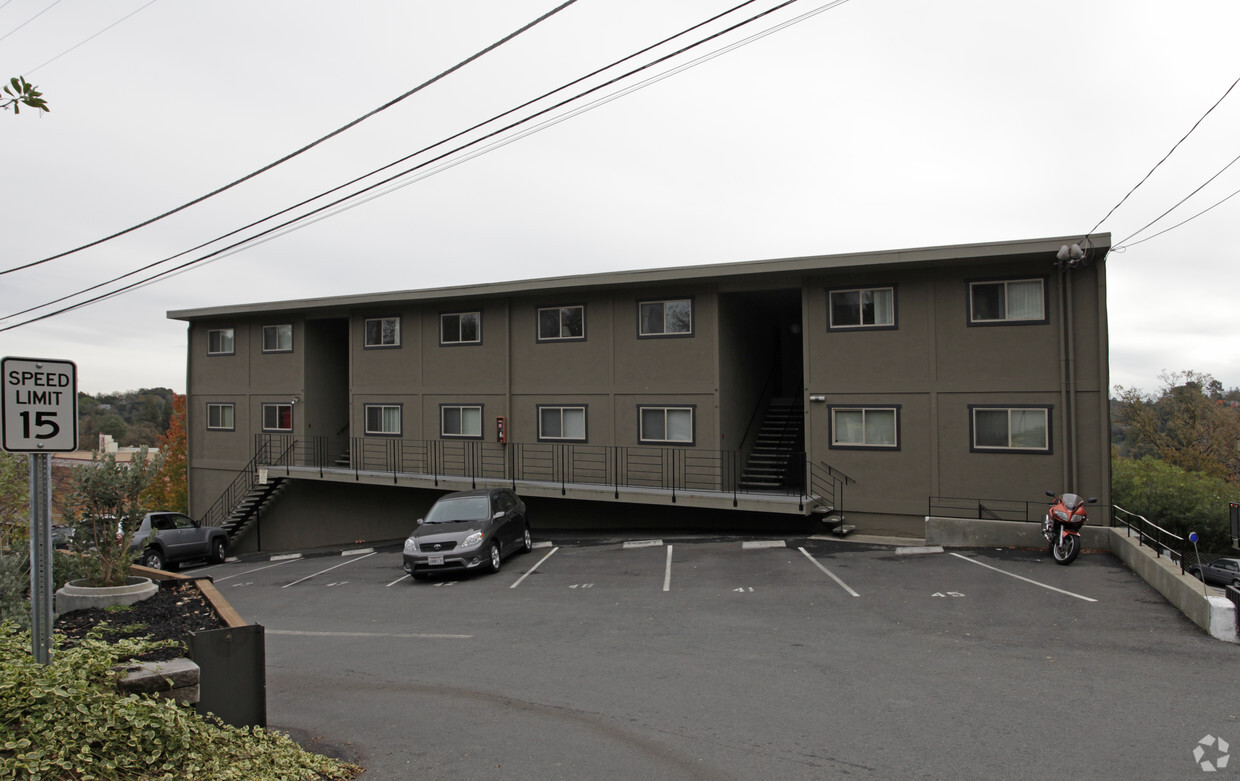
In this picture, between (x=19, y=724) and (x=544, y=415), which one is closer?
(x=19, y=724)

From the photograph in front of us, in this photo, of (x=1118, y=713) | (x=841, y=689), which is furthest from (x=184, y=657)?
(x=1118, y=713)

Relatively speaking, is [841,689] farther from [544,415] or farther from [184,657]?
[544,415]

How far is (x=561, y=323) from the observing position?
67.7 ft

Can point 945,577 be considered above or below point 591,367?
below

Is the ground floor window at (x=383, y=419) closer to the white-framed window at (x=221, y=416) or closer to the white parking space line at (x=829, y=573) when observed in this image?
Result: the white-framed window at (x=221, y=416)

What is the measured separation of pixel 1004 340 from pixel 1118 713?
11488 mm

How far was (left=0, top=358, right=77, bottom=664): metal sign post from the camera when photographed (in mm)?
4531

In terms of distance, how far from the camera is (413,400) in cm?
2284

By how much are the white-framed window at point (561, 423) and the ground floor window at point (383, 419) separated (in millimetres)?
5076

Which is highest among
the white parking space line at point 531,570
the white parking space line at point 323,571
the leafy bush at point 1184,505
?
the white parking space line at point 531,570

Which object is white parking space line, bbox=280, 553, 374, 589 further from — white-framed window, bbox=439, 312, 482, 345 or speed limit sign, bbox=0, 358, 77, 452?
speed limit sign, bbox=0, 358, 77, 452

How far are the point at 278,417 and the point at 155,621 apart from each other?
63.5 feet

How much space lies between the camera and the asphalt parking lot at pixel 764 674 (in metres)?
5.51

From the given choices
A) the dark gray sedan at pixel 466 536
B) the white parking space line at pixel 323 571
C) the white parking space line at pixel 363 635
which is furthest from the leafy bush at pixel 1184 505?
the white parking space line at pixel 363 635
